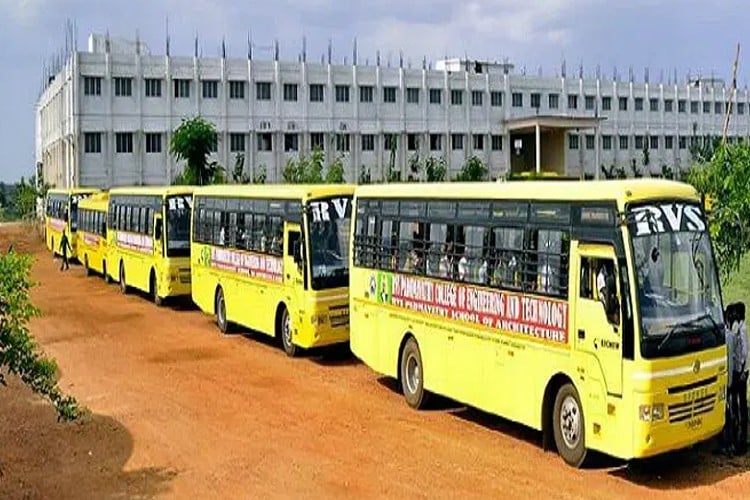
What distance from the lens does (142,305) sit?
2548 centimetres

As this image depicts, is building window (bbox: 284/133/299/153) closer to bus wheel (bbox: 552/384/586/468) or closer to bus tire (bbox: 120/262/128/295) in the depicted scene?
bus tire (bbox: 120/262/128/295)

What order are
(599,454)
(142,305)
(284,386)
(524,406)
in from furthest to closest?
(142,305) → (284,386) → (524,406) → (599,454)

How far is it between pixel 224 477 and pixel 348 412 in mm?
2966

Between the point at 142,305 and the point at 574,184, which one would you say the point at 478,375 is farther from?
the point at 142,305

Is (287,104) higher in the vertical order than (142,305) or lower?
higher

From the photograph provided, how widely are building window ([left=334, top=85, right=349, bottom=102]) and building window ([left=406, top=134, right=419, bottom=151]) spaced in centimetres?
521

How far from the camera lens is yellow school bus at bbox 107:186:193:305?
79.3ft

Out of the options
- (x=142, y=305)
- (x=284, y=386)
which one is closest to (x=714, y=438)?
(x=284, y=386)

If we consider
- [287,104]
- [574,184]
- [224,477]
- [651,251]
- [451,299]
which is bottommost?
[224,477]

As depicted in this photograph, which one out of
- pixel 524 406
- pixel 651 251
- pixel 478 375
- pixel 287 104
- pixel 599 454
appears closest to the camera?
pixel 651 251

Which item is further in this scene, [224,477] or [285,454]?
[285,454]

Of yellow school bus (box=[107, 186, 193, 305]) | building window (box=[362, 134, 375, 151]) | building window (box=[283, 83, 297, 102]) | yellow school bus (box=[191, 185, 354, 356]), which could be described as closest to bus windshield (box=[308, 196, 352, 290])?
yellow school bus (box=[191, 185, 354, 356])

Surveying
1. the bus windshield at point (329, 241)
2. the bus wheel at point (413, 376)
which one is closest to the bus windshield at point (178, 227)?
the bus windshield at point (329, 241)

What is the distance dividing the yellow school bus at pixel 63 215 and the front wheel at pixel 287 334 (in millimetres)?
23420
